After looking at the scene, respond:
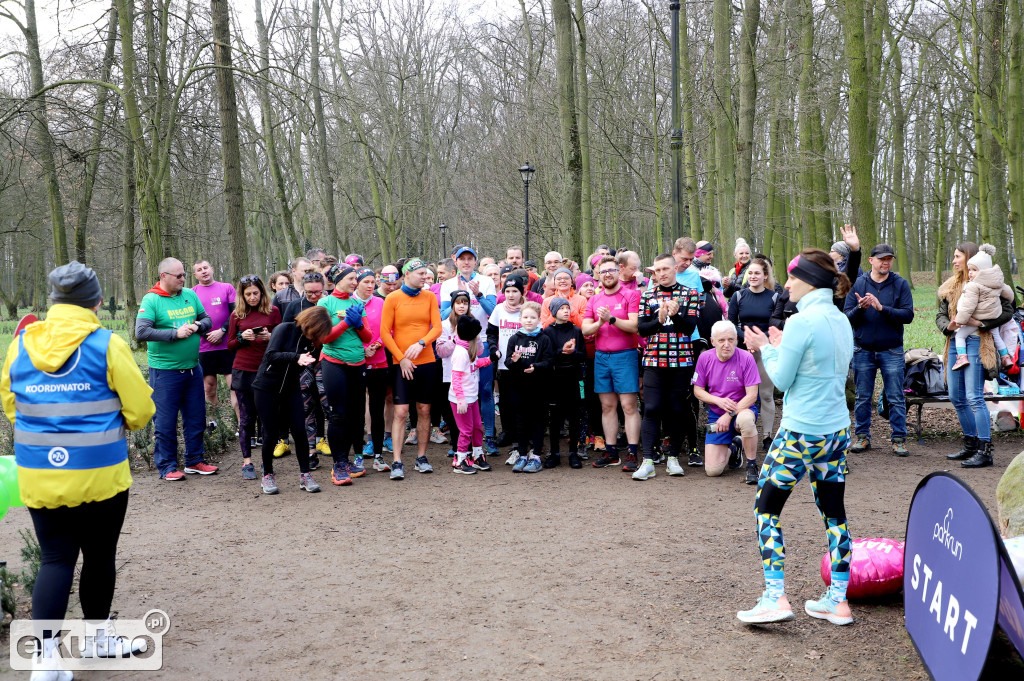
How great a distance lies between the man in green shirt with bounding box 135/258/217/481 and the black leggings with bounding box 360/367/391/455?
169cm

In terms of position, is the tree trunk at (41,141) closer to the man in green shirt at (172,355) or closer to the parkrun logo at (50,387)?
the man in green shirt at (172,355)

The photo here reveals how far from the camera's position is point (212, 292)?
9.30 m

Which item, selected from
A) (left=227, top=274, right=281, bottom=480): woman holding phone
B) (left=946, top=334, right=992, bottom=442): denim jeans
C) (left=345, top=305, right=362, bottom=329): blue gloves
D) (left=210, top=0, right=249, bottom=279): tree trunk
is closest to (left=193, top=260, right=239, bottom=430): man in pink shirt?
(left=227, top=274, right=281, bottom=480): woman holding phone

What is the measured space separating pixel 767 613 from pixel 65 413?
3.72 m

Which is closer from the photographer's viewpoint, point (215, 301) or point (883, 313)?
point (883, 313)

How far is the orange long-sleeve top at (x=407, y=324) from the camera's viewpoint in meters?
8.35

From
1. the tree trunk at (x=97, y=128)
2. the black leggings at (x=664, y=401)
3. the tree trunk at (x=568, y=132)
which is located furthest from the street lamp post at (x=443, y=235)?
the black leggings at (x=664, y=401)

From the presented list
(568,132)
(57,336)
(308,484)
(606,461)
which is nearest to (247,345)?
(308,484)

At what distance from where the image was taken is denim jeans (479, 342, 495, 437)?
9242 mm

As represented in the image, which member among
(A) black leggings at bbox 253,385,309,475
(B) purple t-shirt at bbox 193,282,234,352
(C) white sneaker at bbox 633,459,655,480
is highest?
(B) purple t-shirt at bbox 193,282,234,352

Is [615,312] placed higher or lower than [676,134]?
lower

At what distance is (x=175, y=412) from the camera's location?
8242 mm

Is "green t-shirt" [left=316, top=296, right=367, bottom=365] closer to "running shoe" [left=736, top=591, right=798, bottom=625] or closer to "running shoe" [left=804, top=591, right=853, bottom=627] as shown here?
"running shoe" [left=736, top=591, right=798, bottom=625]

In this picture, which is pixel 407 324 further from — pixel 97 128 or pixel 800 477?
pixel 97 128
